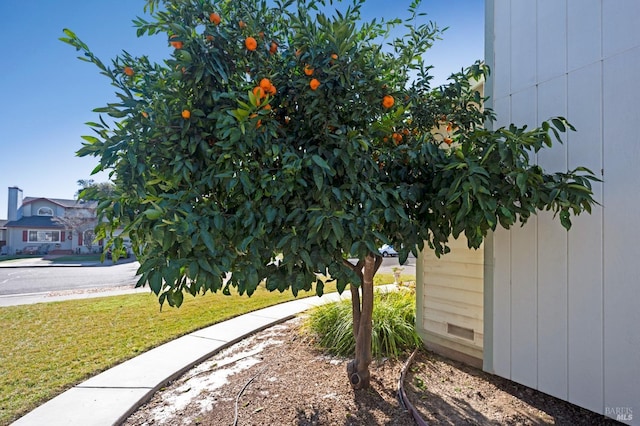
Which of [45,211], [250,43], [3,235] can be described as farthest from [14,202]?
[250,43]

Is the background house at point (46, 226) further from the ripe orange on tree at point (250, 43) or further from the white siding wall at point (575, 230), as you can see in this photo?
the white siding wall at point (575, 230)

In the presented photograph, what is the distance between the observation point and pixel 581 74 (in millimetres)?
2264

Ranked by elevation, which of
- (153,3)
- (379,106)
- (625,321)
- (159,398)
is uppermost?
(153,3)

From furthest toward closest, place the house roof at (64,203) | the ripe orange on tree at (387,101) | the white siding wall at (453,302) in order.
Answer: the house roof at (64,203)
the white siding wall at (453,302)
the ripe orange on tree at (387,101)

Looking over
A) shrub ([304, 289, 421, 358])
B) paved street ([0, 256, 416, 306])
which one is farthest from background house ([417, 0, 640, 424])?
paved street ([0, 256, 416, 306])

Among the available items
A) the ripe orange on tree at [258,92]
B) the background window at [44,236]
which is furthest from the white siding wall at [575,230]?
the background window at [44,236]

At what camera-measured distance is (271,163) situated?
6.62 ft

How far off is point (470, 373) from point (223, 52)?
3.77m

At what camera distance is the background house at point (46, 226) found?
25953mm

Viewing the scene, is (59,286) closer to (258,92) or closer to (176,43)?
(176,43)

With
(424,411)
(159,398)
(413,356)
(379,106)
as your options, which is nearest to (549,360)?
(424,411)

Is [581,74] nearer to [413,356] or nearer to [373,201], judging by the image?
[373,201]

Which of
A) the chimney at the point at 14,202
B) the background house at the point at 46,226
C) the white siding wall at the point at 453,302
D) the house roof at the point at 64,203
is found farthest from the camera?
the chimney at the point at 14,202

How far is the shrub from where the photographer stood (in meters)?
4.15
